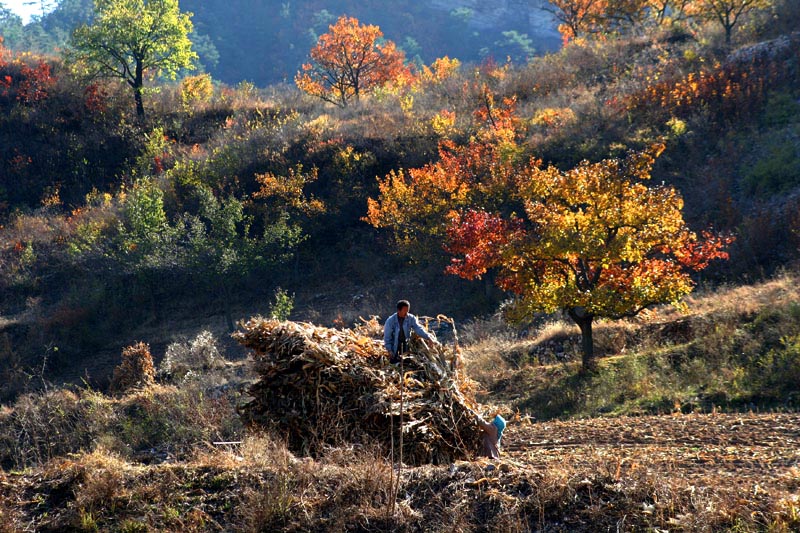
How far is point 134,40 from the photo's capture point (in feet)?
121

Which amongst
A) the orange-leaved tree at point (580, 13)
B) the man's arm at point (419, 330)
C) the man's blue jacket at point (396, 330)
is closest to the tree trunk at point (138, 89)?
the orange-leaved tree at point (580, 13)

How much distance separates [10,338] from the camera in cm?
2586

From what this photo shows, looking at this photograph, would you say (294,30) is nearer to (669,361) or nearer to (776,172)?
(776,172)

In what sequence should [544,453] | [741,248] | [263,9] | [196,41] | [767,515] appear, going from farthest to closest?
[263,9], [196,41], [741,248], [544,453], [767,515]

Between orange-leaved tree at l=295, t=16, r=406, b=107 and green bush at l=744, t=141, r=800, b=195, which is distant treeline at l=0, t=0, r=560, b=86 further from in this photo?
green bush at l=744, t=141, r=800, b=195

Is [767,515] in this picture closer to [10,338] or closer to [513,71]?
[10,338]

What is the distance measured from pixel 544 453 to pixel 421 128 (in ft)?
81.4

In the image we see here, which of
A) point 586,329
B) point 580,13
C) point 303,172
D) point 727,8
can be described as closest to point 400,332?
point 586,329

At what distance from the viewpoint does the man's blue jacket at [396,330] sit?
7.55 meters

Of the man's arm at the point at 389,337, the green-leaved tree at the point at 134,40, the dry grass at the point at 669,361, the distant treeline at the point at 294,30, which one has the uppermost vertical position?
the distant treeline at the point at 294,30

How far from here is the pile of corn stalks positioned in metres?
6.76

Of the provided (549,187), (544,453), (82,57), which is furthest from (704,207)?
(82,57)

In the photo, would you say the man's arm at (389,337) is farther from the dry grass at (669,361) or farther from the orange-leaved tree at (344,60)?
the orange-leaved tree at (344,60)

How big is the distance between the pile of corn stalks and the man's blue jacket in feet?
0.53
